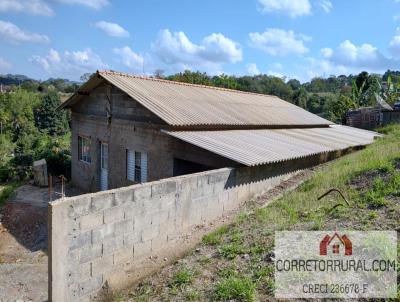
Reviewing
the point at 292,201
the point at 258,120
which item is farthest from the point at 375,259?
the point at 258,120

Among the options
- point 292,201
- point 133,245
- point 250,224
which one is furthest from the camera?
point 292,201

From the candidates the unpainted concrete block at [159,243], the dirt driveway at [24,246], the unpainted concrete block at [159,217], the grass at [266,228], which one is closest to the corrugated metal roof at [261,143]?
the grass at [266,228]

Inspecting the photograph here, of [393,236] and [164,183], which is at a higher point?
[164,183]

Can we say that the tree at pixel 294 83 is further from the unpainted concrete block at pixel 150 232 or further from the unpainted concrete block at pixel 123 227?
the unpainted concrete block at pixel 123 227

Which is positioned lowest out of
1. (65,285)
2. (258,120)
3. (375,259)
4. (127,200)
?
(65,285)

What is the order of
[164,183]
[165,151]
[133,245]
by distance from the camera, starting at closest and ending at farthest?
[133,245], [164,183], [165,151]

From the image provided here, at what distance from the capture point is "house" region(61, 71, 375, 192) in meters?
11.4

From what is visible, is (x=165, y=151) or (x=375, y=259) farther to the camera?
(x=165, y=151)

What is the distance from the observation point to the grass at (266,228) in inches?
218

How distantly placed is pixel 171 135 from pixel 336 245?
628 centimetres

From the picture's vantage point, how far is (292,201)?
9.41 m

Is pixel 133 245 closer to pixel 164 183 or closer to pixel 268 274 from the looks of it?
pixel 164 183

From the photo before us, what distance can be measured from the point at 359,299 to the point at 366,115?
1000 inches

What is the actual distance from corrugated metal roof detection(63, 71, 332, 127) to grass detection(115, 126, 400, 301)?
4.21 m
